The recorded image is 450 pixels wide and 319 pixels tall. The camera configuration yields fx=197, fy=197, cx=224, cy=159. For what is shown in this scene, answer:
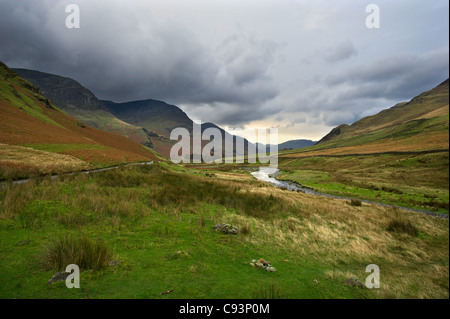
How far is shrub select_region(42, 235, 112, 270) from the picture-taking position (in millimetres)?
5777

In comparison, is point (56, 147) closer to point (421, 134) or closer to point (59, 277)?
point (59, 277)

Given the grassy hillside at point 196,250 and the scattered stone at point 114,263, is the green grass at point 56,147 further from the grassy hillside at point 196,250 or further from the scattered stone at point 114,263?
the scattered stone at point 114,263

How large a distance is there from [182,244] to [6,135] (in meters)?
53.7

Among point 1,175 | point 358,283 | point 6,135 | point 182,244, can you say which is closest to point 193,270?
point 182,244

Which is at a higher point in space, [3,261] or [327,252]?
[3,261]

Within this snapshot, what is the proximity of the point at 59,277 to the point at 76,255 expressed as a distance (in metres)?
0.75

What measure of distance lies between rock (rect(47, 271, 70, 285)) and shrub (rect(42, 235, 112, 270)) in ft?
1.31

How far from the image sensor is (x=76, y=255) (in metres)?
5.93

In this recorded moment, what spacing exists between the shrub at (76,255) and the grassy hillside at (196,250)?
28 mm

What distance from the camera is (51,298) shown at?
4.49 meters

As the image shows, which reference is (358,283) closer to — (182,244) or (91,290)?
(182,244)

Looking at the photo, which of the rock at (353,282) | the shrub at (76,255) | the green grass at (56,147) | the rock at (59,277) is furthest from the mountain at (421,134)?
the green grass at (56,147)

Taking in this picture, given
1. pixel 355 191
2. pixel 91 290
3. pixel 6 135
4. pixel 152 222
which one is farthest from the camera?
pixel 6 135

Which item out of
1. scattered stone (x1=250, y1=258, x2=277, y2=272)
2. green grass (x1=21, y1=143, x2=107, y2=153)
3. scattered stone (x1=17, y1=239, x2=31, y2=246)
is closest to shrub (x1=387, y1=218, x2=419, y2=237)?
scattered stone (x1=250, y1=258, x2=277, y2=272)
